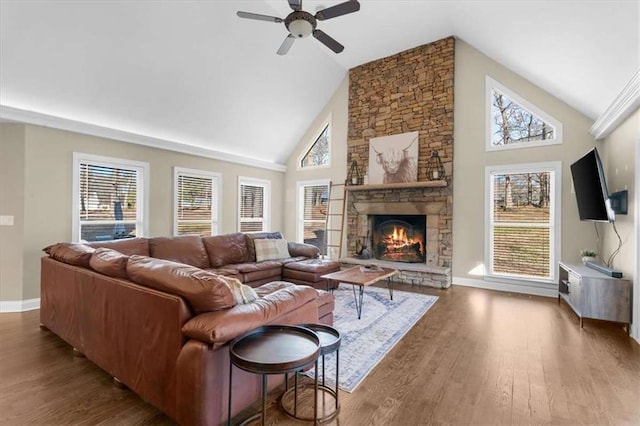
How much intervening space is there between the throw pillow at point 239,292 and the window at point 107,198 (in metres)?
3.91

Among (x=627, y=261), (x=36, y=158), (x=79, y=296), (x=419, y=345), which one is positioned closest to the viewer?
(x=79, y=296)

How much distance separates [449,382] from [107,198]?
5.28 m

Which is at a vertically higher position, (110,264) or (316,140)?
(316,140)

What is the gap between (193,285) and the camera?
1.80 m

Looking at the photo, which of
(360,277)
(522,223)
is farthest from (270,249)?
(522,223)

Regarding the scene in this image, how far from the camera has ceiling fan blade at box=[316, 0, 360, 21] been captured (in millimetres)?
2965

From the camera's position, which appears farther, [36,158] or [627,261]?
[36,158]

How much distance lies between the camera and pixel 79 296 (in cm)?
267

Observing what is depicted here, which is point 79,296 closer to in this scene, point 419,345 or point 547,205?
point 419,345

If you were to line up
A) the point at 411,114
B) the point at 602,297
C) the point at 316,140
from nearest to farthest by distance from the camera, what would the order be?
the point at 602,297 → the point at 411,114 → the point at 316,140

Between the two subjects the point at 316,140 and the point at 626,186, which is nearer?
the point at 626,186

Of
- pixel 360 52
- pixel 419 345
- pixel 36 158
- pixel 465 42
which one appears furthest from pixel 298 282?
pixel 465 42

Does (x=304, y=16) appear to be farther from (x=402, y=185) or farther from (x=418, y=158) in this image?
(x=418, y=158)

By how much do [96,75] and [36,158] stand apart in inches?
53.9
